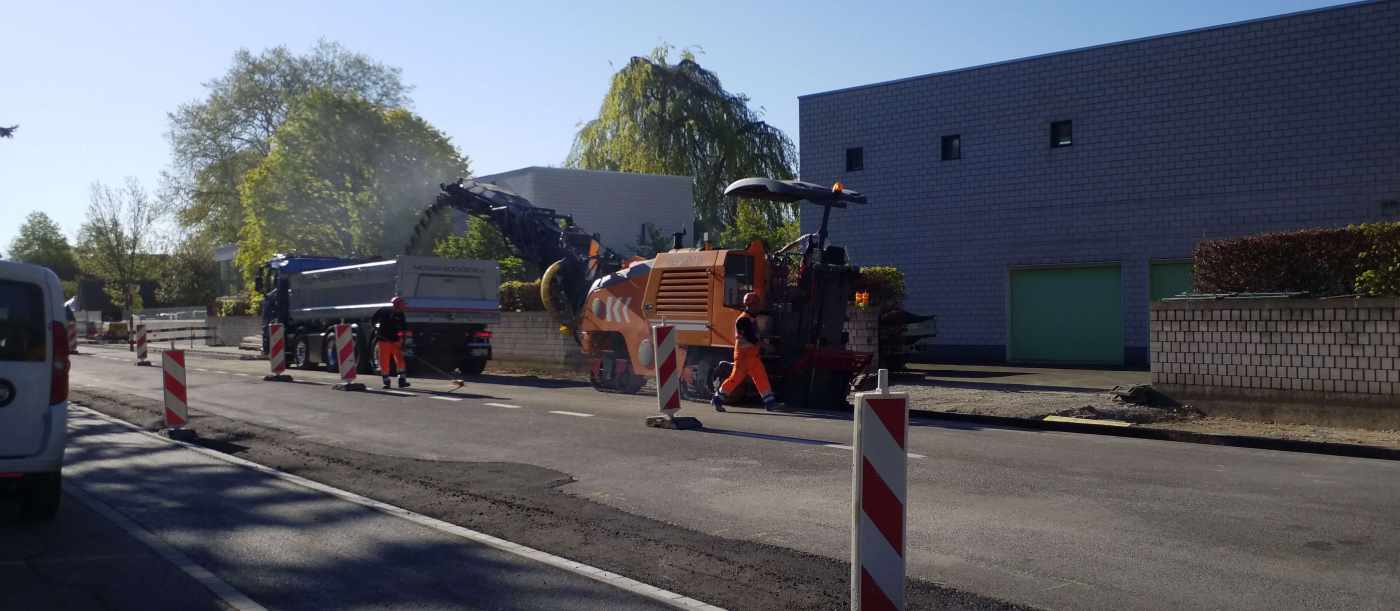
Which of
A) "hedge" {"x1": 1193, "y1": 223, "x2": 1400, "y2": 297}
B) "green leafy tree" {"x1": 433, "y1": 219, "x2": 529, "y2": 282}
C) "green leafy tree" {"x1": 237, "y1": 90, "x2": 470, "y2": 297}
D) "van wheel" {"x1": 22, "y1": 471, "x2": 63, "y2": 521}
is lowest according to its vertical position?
"van wheel" {"x1": 22, "y1": 471, "x2": 63, "y2": 521}

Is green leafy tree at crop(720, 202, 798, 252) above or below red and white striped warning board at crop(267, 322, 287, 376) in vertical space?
above

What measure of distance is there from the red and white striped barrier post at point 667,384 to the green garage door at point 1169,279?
1336 cm

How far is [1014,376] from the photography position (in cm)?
2034

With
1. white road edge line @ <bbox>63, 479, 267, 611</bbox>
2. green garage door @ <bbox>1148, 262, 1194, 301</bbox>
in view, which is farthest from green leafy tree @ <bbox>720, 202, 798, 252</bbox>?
white road edge line @ <bbox>63, 479, 267, 611</bbox>

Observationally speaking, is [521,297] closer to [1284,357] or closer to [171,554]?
[1284,357]

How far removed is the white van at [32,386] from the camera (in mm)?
7281

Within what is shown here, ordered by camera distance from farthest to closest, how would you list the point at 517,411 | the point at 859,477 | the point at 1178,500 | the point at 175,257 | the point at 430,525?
1. the point at 175,257
2. the point at 517,411
3. the point at 1178,500
4. the point at 430,525
5. the point at 859,477

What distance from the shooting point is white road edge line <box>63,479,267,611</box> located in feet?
18.3

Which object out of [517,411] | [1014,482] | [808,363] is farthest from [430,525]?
[808,363]

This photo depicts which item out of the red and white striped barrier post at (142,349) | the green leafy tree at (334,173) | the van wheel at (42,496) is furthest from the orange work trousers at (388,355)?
the green leafy tree at (334,173)

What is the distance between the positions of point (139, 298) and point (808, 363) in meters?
65.2

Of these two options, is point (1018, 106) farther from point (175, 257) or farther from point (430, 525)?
point (175, 257)

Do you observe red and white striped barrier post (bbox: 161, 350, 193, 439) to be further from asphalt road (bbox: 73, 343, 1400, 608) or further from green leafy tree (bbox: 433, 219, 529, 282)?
green leafy tree (bbox: 433, 219, 529, 282)

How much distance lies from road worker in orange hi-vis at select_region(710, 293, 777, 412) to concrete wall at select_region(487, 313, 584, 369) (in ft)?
36.1
